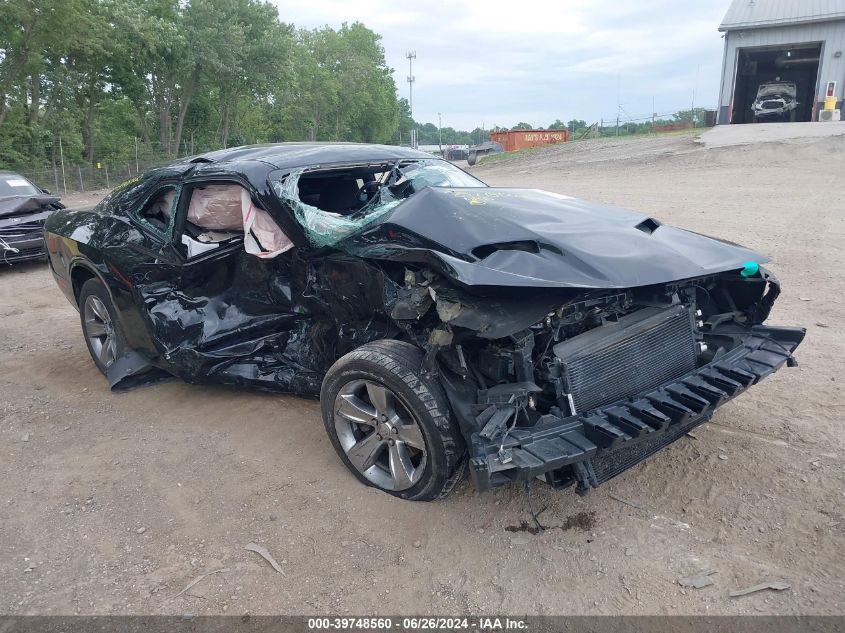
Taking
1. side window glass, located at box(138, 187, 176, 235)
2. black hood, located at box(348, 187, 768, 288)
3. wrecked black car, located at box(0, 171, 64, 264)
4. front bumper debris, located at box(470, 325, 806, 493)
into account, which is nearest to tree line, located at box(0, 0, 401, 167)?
wrecked black car, located at box(0, 171, 64, 264)

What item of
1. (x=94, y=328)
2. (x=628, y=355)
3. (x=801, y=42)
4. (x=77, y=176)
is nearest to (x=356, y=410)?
(x=628, y=355)

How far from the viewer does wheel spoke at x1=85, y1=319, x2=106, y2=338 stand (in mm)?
4855

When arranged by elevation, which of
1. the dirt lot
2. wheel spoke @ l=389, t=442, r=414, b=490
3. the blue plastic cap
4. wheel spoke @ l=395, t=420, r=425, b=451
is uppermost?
the blue plastic cap

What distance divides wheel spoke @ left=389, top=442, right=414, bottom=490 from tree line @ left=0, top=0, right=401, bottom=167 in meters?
25.7

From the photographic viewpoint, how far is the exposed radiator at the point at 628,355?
2857mm

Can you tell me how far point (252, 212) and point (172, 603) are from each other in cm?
217

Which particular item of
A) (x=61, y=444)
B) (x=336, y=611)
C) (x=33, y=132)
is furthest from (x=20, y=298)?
(x=33, y=132)

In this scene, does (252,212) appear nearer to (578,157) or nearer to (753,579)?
(753,579)

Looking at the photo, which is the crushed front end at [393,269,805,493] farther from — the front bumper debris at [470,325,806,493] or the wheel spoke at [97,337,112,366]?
the wheel spoke at [97,337,112,366]

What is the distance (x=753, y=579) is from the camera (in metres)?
2.53

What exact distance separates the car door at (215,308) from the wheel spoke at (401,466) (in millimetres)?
1036

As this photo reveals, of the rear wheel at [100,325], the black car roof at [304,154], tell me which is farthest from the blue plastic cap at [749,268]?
the rear wheel at [100,325]

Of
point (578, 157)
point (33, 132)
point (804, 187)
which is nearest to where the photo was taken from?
point (804, 187)

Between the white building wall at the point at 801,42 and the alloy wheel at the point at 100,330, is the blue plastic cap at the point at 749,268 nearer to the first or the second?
the alloy wheel at the point at 100,330
